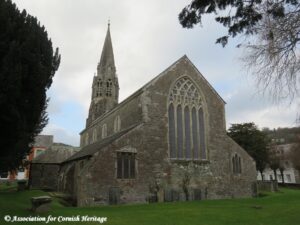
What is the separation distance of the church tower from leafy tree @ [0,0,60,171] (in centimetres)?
3272

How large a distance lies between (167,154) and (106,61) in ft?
99.1

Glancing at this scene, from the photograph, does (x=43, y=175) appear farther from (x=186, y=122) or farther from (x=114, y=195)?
(x=186, y=122)

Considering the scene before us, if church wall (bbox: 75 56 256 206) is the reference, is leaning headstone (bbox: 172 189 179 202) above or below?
below

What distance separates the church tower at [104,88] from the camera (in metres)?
48.3

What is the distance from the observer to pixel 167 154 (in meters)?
24.6

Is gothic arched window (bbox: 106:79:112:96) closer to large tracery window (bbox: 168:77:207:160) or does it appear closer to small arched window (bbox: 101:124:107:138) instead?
small arched window (bbox: 101:124:107:138)

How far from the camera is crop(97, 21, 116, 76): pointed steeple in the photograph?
4994 cm

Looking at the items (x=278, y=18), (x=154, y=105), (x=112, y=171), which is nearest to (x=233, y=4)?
(x=278, y=18)

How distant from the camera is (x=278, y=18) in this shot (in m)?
7.17

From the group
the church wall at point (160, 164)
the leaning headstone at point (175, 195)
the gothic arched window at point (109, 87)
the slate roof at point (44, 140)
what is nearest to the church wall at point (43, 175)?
the church wall at point (160, 164)

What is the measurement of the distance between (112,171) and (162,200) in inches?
189

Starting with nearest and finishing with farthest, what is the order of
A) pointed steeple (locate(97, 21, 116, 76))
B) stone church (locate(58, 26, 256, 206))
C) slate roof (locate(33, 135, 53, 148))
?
stone church (locate(58, 26, 256, 206)) < pointed steeple (locate(97, 21, 116, 76)) < slate roof (locate(33, 135, 53, 148))

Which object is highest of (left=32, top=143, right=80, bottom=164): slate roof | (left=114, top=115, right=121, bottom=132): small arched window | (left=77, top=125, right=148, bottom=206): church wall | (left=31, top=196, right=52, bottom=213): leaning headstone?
(left=114, top=115, right=121, bottom=132): small arched window

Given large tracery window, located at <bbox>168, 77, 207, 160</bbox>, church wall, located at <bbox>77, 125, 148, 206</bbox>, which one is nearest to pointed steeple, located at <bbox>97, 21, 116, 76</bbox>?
large tracery window, located at <bbox>168, 77, 207, 160</bbox>
